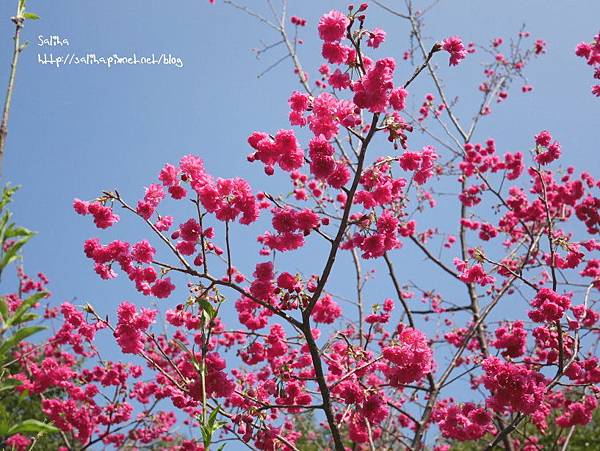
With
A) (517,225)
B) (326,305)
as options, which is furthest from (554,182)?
(326,305)

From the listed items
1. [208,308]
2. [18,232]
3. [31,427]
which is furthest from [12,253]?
[208,308]

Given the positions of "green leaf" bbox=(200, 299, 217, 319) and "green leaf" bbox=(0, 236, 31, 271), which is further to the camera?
"green leaf" bbox=(200, 299, 217, 319)

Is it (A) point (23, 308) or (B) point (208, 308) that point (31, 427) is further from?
(B) point (208, 308)

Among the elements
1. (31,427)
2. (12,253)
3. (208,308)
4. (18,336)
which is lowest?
(31,427)

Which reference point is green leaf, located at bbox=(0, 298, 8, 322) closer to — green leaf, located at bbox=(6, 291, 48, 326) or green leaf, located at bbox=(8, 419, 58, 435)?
green leaf, located at bbox=(6, 291, 48, 326)

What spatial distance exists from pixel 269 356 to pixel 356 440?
114cm

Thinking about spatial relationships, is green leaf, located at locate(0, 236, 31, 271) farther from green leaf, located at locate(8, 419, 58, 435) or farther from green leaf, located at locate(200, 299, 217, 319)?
green leaf, located at locate(200, 299, 217, 319)

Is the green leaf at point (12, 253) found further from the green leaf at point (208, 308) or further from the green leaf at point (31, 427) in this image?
the green leaf at point (208, 308)

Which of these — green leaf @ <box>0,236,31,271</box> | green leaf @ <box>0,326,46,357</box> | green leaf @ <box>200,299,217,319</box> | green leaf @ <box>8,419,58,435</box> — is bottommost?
green leaf @ <box>8,419,58,435</box>

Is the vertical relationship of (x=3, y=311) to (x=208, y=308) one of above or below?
below

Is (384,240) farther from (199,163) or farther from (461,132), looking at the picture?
(461,132)

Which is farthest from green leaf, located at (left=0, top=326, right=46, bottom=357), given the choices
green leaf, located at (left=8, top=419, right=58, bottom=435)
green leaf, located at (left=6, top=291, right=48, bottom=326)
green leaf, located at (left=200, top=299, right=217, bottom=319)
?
green leaf, located at (left=200, top=299, right=217, bottom=319)

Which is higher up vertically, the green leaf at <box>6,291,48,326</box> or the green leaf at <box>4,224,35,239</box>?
Result: the green leaf at <box>4,224,35,239</box>

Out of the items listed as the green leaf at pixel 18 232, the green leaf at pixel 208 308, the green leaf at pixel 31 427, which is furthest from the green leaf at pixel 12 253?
the green leaf at pixel 208 308
